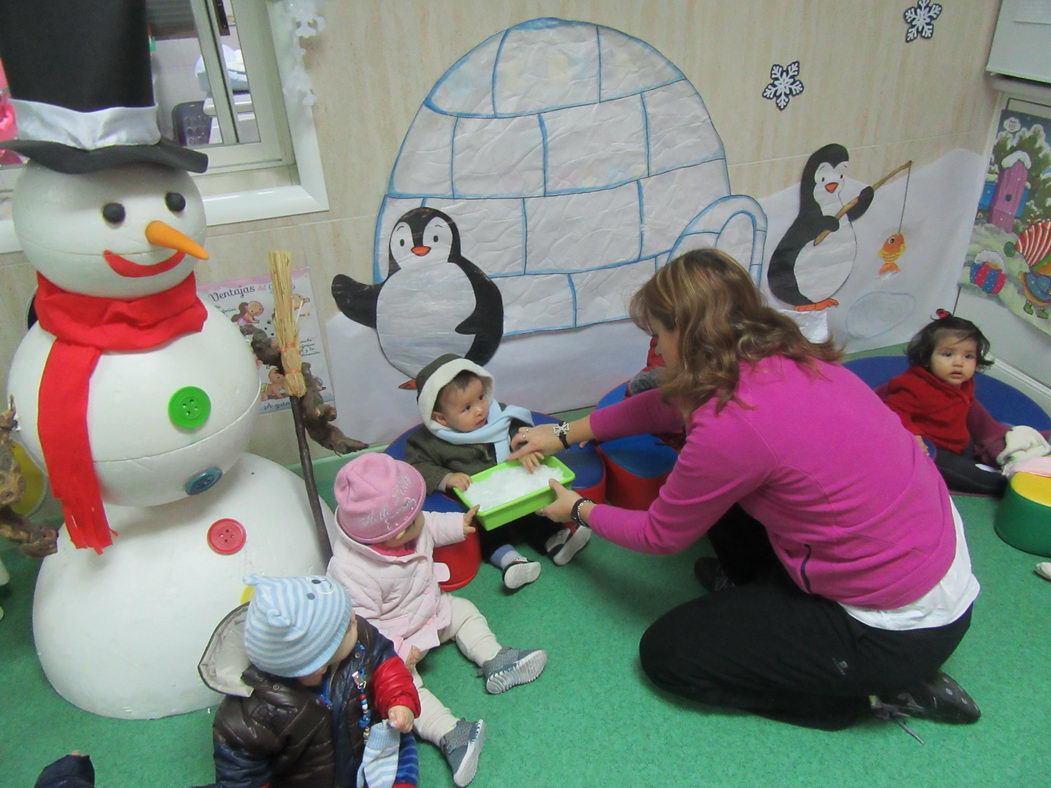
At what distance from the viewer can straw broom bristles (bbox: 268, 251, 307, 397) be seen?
4.90 ft

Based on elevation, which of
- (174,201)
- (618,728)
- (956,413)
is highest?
(174,201)

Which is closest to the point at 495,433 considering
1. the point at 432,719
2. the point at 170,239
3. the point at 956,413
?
the point at 432,719

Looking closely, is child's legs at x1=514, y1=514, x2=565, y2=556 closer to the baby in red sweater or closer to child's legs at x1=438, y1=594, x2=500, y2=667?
child's legs at x1=438, y1=594, x2=500, y2=667

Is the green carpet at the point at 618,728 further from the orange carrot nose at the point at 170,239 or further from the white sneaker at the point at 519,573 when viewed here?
the orange carrot nose at the point at 170,239

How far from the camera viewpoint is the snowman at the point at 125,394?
1.15 metres

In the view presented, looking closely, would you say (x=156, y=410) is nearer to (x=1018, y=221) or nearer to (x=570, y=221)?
(x=570, y=221)

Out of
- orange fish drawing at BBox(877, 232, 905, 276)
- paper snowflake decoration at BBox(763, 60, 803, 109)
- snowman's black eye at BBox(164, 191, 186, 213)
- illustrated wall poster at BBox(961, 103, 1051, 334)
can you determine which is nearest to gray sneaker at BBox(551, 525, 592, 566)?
snowman's black eye at BBox(164, 191, 186, 213)

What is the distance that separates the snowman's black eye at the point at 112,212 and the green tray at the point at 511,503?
32.9 inches

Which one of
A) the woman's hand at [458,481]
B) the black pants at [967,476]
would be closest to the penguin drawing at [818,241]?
the black pants at [967,476]

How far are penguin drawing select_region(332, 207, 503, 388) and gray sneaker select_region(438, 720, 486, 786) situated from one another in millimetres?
909

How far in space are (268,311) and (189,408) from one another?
0.57m

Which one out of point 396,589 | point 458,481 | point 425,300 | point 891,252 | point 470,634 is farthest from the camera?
point 891,252

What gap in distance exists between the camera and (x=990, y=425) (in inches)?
80.9

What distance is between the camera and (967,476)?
198 cm
